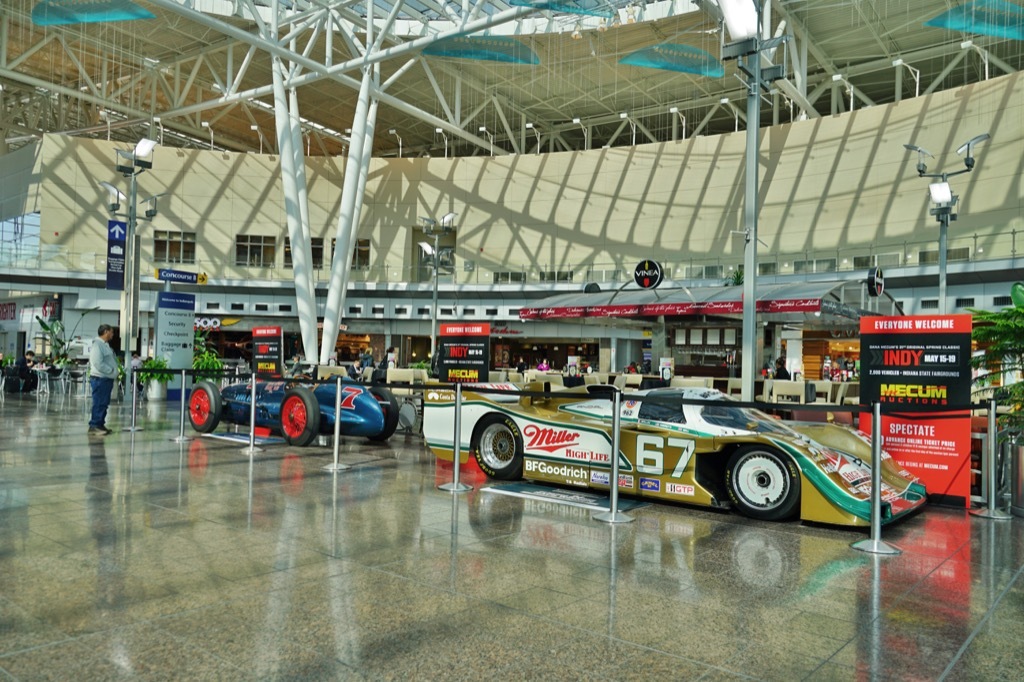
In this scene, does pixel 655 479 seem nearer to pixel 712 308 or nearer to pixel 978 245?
pixel 712 308

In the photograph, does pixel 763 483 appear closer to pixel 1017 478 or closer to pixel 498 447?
pixel 1017 478

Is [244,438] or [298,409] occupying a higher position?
[298,409]

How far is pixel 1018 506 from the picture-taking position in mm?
7875

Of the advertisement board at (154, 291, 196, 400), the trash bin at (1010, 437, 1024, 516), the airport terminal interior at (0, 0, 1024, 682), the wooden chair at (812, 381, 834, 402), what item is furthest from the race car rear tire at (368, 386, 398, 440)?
the advertisement board at (154, 291, 196, 400)

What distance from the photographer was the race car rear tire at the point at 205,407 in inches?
508

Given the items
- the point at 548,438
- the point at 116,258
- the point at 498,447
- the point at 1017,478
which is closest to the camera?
the point at 1017,478

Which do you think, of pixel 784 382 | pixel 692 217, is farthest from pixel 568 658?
pixel 692 217

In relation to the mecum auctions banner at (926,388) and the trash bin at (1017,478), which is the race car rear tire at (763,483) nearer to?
the mecum auctions banner at (926,388)

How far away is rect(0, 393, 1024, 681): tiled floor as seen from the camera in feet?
12.1

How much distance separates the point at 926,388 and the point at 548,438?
4.19 meters

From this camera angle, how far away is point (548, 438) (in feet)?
27.9

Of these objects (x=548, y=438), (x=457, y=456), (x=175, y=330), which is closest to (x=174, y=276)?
(x=175, y=330)

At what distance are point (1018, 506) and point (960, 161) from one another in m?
24.9

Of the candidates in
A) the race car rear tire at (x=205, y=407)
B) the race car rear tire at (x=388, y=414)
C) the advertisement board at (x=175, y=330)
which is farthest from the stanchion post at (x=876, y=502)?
the advertisement board at (x=175, y=330)
